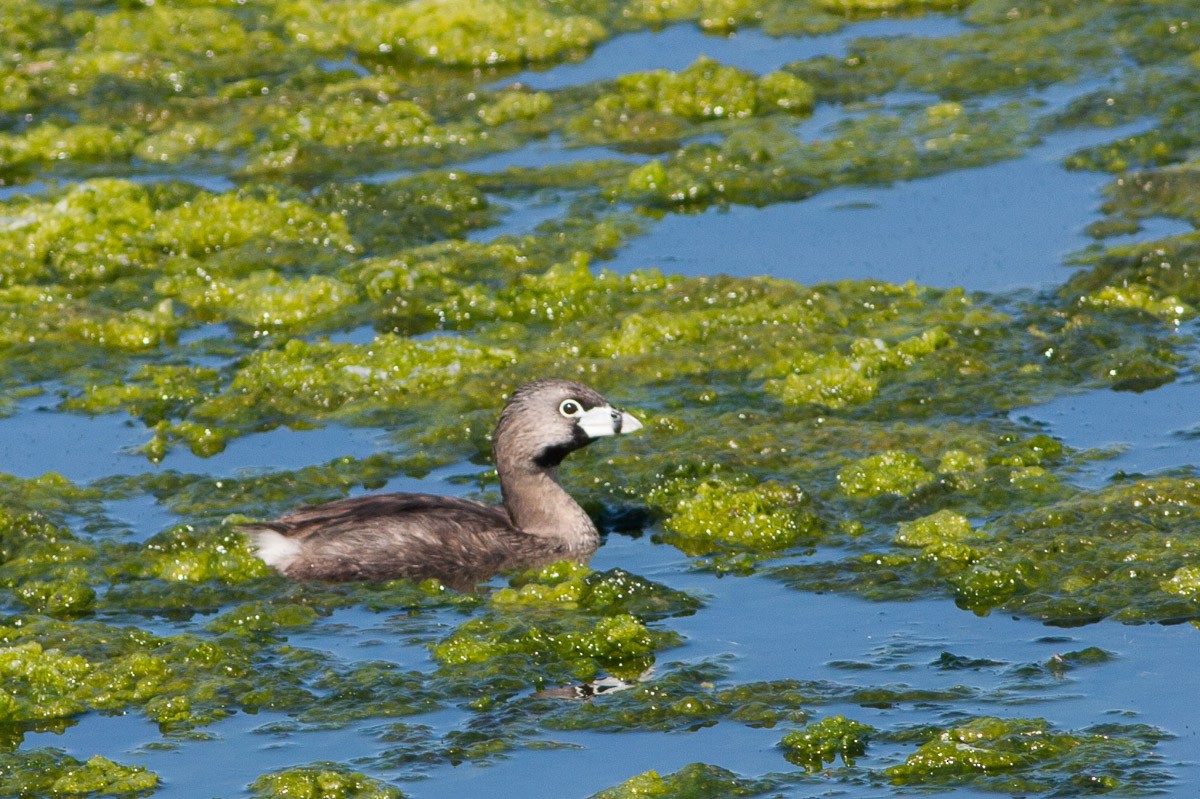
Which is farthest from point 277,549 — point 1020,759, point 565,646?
point 1020,759

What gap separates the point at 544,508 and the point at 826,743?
9.99ft

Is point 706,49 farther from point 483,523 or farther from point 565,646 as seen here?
point 565,646

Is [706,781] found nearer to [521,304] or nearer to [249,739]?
[249,739]

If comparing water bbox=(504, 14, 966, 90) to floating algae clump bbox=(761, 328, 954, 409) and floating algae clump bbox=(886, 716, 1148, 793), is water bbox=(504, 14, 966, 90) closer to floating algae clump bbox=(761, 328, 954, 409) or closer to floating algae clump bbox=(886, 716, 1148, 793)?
floating algae clump bbox=(761, 328, 954, 409)

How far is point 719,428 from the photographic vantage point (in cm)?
1114

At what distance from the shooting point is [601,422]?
34.1 ft

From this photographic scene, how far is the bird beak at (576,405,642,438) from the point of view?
10391 millimetres

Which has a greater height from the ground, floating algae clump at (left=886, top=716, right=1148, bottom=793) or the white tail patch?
the white tail patch

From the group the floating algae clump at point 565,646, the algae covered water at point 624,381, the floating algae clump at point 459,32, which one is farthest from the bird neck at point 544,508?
the floating algae clump at point 459,32

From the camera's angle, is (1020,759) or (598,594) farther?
(598,594)

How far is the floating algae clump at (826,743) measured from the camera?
7398mm

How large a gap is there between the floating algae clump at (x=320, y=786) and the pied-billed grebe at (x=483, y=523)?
7.42ft

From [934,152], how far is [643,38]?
153 inches

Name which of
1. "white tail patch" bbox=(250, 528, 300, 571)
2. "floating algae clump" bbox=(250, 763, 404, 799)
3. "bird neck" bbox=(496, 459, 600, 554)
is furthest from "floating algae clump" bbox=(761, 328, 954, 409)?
"floating algae clump" bbox=(250, 763, 404, 799)
